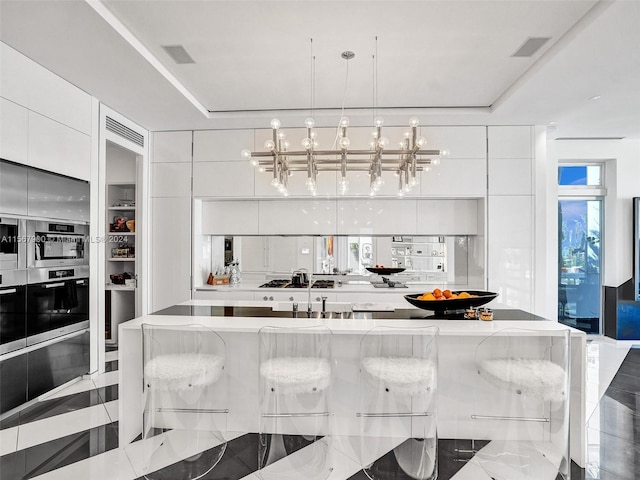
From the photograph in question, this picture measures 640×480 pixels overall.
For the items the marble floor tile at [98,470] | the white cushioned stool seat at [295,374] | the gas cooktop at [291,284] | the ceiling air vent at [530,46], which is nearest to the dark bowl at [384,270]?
the gas cooktop at [291,284]

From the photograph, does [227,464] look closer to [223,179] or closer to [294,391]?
[294,391]

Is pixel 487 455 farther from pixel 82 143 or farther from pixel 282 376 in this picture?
pixel 82 143

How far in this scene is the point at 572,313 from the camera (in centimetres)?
583

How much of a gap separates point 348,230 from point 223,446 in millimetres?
2982

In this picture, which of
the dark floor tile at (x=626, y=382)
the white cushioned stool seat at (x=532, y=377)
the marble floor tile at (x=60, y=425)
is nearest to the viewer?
the white cushioned stool seat at (x=532, y=377)

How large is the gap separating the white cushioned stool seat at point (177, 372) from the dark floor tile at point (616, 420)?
2.85m

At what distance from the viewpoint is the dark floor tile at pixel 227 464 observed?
2.23m

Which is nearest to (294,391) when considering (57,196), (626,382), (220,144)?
(57,196)

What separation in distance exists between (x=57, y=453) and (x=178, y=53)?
297cm

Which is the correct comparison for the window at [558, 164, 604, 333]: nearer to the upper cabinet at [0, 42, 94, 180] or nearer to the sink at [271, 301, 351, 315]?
the sink at [271, 301, 351, 315]

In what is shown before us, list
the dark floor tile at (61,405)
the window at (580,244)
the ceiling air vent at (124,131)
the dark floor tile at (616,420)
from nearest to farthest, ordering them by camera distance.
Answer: the dark floor tile at (616,420), the dark floor tile at (61,405), the ceiling air vent at (124,131), the window at (580,244)

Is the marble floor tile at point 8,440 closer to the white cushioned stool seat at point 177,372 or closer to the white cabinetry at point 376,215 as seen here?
the white cushioned stool seat at point 177,372

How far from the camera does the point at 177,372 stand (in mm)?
2262

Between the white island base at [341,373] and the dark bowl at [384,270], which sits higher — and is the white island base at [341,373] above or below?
below
